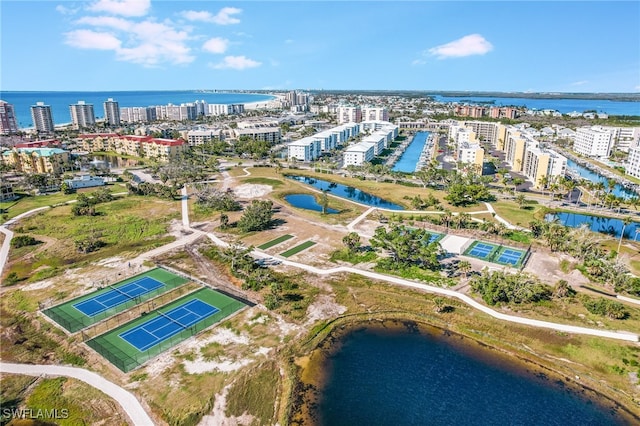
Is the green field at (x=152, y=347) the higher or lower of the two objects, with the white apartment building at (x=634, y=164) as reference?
lower

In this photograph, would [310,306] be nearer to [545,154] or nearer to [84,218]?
[84,218]

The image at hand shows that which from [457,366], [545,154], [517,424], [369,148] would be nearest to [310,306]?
[457,366]

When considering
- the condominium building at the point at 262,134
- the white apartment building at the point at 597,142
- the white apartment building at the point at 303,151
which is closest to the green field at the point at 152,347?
the white apartment building at the point at 303,151

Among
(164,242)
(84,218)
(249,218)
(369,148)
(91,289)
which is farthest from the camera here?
(369,148)

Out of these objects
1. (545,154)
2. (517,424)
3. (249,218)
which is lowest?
(517,424)

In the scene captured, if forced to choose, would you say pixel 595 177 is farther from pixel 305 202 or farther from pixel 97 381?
pixel 97 381

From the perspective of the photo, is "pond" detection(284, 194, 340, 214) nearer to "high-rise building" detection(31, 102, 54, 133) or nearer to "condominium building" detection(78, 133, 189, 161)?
"condominium building" detection(78, 133, 189, 161)

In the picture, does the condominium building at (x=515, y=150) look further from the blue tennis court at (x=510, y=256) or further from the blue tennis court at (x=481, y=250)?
the blue tennis court at (x=510, y=256)
